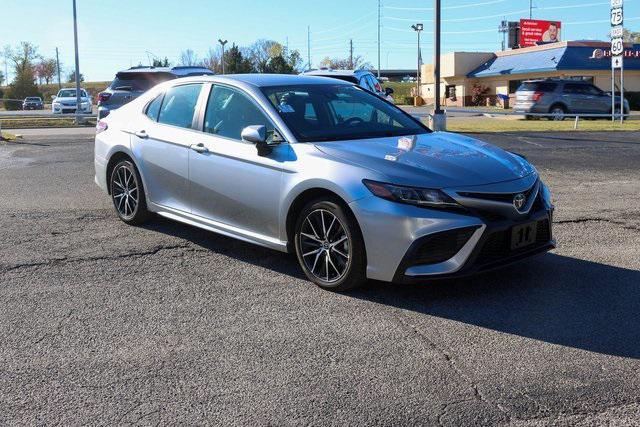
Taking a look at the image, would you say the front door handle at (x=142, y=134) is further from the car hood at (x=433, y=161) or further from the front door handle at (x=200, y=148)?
the car hood at (x=433, y=161)

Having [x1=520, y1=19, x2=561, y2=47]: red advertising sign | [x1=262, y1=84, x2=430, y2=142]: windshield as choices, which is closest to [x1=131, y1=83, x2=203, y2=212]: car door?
[x1=262, y1=84, x2=430, y2=142]: windshield

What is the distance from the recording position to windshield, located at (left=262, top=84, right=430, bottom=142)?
5.37 meters

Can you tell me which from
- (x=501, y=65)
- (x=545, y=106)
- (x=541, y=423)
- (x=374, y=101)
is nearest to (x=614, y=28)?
(x=545, y=106)

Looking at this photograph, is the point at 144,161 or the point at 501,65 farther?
the point at 501,65

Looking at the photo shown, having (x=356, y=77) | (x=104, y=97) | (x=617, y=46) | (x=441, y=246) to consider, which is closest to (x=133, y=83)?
(x=104, y=97)

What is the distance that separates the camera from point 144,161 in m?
6.41

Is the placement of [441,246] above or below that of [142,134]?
below

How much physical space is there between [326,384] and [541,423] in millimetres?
1021

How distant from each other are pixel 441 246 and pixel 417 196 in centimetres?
36

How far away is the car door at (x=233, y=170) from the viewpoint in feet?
16.9

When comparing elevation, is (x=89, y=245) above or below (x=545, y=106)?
below

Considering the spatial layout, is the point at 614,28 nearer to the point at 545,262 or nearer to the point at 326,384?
the point at 545,262

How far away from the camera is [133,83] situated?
18328 millimetres

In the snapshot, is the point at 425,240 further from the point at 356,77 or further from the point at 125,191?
the point at 356,77
